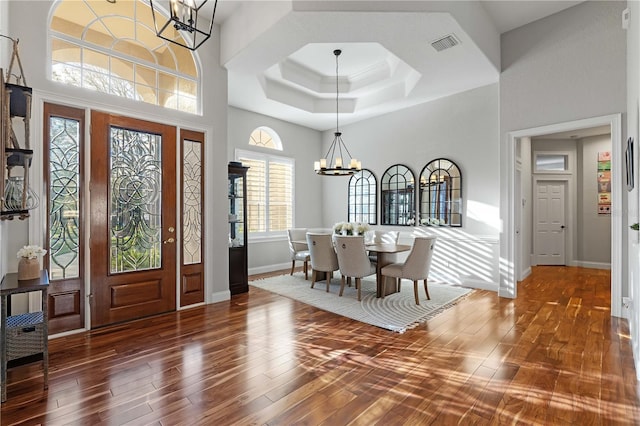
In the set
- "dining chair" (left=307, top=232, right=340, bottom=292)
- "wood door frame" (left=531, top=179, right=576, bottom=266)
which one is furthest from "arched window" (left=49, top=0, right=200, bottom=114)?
"wood door frame" (left=531, top=179, right=576, bottom=266)

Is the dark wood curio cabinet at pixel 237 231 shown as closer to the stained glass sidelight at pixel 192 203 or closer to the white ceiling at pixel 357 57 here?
the stained glass sidelight at pixel 192 203

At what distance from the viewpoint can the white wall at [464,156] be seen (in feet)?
17.3

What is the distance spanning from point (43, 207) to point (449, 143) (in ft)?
19.0

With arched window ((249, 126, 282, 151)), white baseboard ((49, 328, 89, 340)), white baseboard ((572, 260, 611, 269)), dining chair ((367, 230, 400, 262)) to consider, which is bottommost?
white baseboard ((49, 328, 89, 340))

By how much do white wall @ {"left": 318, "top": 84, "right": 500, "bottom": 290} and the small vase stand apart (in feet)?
17.8

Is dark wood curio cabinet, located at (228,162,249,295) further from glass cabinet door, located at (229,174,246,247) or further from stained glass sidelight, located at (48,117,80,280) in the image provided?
stained glass sidelight, located at (48,117,80,280)

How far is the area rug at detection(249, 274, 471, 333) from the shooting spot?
12.6 feet

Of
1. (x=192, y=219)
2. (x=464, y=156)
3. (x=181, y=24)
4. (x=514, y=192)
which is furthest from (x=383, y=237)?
(x=181, y=24)

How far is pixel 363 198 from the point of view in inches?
283

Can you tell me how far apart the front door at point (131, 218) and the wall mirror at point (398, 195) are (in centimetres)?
416

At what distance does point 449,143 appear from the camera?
5805mm

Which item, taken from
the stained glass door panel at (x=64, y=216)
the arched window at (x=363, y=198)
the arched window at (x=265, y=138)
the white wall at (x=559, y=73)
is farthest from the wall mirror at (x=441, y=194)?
the stained glass door panel at (x=64, y=216)

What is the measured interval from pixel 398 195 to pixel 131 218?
185 inches

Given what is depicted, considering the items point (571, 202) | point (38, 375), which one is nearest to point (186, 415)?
point (38, 375)
